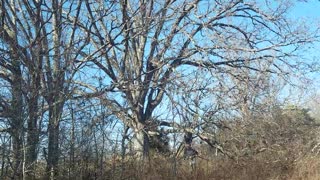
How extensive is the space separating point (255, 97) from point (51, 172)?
1116cm

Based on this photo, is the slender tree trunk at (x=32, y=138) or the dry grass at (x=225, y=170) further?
the dry grass at (x=225, y=170)

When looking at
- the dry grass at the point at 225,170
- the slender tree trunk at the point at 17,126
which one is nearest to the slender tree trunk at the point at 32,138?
the slender tree trunk at the point at 17,126

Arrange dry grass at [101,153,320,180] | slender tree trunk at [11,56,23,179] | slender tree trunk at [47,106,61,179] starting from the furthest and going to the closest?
1. dry grass at [101,153,320,180]
2. slender tree trunk at [47,106,61,179]
3. slender tree trunk at [11,56,23,179]

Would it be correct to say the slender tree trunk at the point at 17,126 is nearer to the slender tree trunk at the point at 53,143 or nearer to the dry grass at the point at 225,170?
the slender tree trunk at the point at 53,143

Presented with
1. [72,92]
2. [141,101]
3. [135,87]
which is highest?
[141,101]

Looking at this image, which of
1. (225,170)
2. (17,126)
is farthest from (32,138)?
(225,170)

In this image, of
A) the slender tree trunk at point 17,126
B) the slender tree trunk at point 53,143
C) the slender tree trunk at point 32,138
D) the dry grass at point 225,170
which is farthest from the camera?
the dry grass at point 225,170

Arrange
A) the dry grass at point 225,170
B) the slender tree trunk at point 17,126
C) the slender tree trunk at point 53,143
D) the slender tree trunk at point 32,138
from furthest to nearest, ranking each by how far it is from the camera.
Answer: the dry grass at point 225,170 → the slender tree trunk at point 53,143 → the slender tree trunk at point 32,138 → the slender tree trunk at point 17,126

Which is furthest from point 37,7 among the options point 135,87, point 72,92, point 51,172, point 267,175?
point 267,175

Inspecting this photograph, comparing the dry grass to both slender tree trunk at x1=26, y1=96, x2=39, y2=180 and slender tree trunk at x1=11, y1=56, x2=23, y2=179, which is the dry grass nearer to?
slender tree trunk at x1=26, y1=96, x2=39, y2=180

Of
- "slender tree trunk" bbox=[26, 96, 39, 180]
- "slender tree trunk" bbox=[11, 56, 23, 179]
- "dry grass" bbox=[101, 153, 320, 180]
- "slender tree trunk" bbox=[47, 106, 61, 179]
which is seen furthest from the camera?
"dry grass" bbox=[101, 153, 320, 180]

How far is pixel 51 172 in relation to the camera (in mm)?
10258

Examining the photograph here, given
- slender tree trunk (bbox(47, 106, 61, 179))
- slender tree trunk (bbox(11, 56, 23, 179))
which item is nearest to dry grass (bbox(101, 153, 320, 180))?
slender tree trunk (bbox(47, 106, 61, 179))

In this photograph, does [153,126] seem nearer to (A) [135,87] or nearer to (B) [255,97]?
(B) [255,97]
